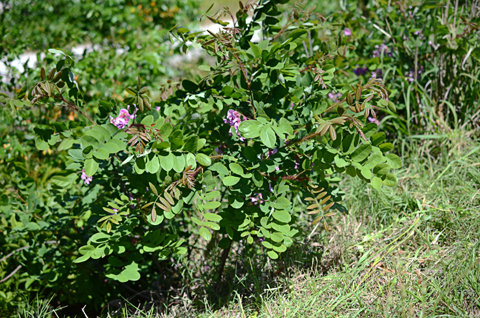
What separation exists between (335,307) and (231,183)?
66 cm

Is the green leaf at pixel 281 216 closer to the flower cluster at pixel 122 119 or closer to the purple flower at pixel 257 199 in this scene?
the purple flower at pixel 257 199

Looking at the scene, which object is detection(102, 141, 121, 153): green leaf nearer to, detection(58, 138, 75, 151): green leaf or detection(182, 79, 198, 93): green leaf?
detection(58, 138, 75, 151): green leaf

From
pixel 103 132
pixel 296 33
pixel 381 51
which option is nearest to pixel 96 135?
pixel 103 132

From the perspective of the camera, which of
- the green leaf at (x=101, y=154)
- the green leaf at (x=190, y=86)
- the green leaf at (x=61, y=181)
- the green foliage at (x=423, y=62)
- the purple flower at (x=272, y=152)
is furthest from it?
the green foliage at (x=423, y=62)

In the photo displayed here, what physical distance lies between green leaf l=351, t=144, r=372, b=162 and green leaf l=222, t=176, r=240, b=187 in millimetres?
452

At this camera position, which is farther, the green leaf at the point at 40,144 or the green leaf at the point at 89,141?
the green leaf at the point at 40,144

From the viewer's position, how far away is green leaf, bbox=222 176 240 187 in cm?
147

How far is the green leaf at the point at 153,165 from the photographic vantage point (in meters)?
1.38

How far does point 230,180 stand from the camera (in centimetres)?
149

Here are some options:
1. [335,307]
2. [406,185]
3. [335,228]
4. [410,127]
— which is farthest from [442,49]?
[335,307]

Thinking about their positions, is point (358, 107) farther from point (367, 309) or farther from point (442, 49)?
point (442, 49)

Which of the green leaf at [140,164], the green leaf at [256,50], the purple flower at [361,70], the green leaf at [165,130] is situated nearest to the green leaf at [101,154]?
the green leaf at [140,164]

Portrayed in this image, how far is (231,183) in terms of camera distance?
1481 millimetres

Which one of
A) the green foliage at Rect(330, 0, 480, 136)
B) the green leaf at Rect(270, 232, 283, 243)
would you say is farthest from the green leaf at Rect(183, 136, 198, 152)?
the green foliage at Rect(330, 0, 480, 136)
